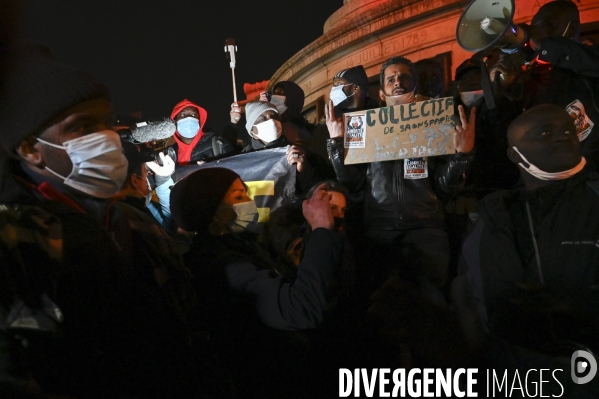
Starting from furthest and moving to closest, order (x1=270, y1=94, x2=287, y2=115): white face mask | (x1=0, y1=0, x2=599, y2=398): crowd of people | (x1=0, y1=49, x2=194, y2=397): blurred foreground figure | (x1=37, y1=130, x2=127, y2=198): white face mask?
1. (x1=270, y1=94, x2=287, y2=115): white face mask
2. (x1=37, y1=130, x2=127, y2=198): white face mask
3. (x1=0, y1=0, x2=599, y2=398): crowd of people
4. (x1=0, y1=49, x2=194, y2=397): blurred foreground figure

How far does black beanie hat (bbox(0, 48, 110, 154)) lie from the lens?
1.67 meters

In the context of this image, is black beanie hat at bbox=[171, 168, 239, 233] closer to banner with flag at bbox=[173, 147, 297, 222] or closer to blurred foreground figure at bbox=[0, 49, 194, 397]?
blurred foreground figure at bbox=[0, 49, 194, 397]

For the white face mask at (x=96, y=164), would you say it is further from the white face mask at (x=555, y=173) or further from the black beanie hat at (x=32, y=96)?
the white face mask at (x=555, y=173)

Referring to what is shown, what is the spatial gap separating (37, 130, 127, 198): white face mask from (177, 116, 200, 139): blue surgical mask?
3.41 meters

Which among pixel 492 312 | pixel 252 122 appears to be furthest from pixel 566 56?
pixel 252 122

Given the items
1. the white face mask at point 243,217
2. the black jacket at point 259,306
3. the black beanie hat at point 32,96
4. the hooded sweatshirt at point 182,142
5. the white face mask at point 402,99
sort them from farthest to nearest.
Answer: the hooded sweatshirt at point 182,142, the white face mask at point 402,99, the white face mask at point 243,217, the black jacket at point 259,306, the black beanie hat at point 32,96

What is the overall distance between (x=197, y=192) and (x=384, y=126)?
1992 mm

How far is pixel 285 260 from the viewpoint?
10.6ft

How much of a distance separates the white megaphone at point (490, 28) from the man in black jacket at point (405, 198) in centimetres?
59

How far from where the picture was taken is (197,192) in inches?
94.3

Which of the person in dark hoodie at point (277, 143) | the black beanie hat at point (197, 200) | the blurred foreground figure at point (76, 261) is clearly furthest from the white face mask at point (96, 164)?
the person in dark hoodie at point (277, 143)

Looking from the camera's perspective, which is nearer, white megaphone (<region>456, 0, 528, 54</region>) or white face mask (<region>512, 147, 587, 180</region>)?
white face mask (<region>512, 147, 587, 180</region>)

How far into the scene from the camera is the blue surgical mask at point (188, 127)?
17.5ft

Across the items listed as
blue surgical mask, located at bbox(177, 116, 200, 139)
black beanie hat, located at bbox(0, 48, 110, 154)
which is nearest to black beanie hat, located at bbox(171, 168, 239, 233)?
black beanie hat, located at bbox(0, 48, 110, 154)
